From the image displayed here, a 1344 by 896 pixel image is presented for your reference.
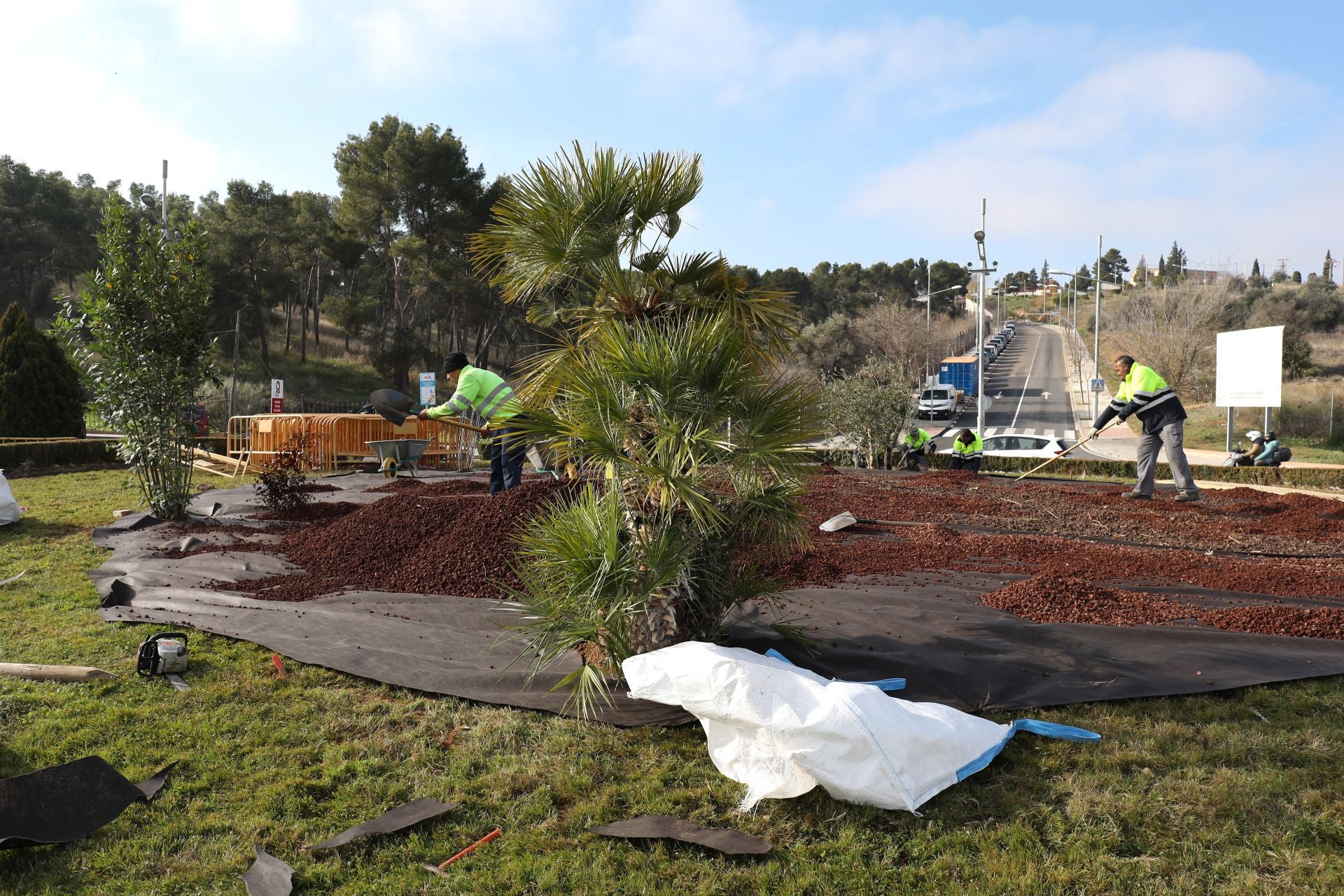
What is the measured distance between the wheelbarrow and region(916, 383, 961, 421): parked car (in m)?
31.8

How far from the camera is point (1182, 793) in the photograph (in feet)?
10.0

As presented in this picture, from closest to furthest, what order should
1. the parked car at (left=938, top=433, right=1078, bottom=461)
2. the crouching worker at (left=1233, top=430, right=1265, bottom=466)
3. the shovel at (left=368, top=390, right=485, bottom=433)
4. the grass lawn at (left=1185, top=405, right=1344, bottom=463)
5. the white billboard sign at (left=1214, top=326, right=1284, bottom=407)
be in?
1. the shovel at (left=368, top=390, right=485, bottom=433)
2. the crouching worker at (left=1233, top=430, right=1265, bottom=466)
3. the white billboard sign at (left=1214, top=326, right=1284, bottom=407)
4. the parked car at (left=938, top=433, right=1078, bottom=461)
5. the grass lawn at (left=1185, top=405, right=1344, bottom=463)

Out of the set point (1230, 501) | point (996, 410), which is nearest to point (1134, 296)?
point (996, 410)

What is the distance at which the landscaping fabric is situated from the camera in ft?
13.4

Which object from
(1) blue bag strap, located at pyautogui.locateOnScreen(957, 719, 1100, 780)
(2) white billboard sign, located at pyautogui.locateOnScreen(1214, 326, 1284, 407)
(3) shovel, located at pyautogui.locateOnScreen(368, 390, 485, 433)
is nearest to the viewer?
(1) blue bag strap, located at pyautogui.locateOnScreen(957, 719, 1100, 780)

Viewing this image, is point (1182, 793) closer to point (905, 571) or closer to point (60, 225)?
point (905, 571)

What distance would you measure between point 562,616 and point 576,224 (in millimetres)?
1954

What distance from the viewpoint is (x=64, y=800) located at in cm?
295

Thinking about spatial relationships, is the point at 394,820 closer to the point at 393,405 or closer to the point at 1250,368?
the point at 393,405

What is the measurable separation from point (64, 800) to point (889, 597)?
425 centimetres

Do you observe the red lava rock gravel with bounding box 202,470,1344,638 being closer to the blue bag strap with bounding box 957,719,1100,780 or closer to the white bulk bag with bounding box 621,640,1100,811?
the white bulk bag with bounding box 621,640,1100,811

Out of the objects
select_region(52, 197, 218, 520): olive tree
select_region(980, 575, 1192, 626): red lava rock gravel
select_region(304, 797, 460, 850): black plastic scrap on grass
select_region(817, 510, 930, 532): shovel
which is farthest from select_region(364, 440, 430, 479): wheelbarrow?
select_region(304, 797, 460, 850): black plastic scrap on grass

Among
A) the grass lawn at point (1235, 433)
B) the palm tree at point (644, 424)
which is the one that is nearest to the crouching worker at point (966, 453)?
the grass lawn at point (1235, 433)

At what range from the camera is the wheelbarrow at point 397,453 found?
44.5 feet
